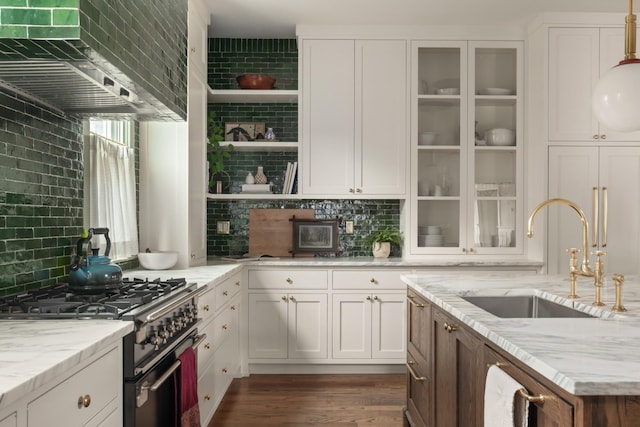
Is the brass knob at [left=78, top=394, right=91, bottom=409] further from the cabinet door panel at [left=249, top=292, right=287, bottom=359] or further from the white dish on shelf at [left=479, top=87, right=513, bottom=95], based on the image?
the white dish on shelf at [left=479, top=87, right=513, bottom=95]

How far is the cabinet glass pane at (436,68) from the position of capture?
444 cm

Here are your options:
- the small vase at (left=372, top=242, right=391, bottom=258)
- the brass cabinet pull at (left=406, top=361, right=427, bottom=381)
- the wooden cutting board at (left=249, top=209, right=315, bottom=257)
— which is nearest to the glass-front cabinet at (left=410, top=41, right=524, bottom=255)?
the small vase at (left=372, top=242, right=391, bottom=258)

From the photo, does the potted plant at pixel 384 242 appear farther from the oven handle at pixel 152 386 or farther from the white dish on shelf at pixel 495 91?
the oven handle at pixel 152 386

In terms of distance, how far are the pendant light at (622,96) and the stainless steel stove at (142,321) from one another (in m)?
1.91

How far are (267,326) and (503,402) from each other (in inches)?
115

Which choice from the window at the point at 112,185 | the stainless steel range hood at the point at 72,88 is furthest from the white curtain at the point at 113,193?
the stainless steel range hood at the point at 72,88

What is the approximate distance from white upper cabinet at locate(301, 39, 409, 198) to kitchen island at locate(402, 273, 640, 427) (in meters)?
1.46

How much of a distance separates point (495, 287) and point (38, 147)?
2.18 metres

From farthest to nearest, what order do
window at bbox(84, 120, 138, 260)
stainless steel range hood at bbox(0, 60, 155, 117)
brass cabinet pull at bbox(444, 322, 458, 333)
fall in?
window at bbox(84, 120, 138, 260) → brass cabinet pull at bbox(444, 322, 458, 333) → stainless steel range hood at bbox(0, 60, 155, 117)

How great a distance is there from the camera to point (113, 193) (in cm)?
335

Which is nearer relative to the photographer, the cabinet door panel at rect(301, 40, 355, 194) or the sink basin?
the sink basin

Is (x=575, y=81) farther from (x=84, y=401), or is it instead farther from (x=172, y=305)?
(x=84, y=401)

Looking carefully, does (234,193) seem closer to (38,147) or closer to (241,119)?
(241,119)

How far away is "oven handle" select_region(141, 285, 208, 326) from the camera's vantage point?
1.96 meters
